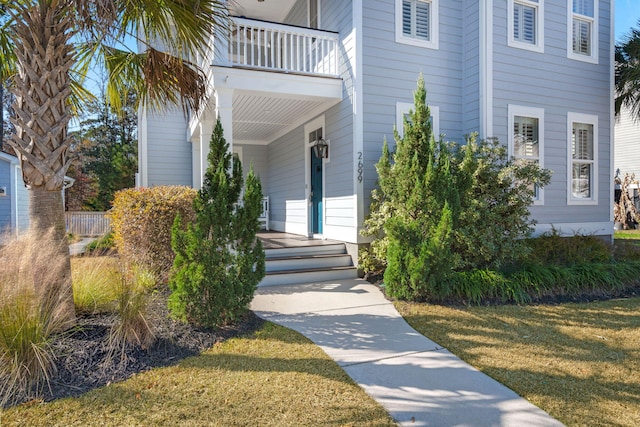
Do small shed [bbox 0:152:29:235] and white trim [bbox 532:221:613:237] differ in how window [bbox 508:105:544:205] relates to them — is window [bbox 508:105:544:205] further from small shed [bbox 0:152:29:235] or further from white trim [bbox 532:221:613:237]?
small shed [bbox 0:152:29:235]

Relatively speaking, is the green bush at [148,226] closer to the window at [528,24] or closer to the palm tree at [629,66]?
the window at [528,24]

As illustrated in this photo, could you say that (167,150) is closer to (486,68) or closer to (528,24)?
(486,68)

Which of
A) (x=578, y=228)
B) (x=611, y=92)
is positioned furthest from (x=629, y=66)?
(x=578, y=228)

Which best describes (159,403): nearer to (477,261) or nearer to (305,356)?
(305,356)

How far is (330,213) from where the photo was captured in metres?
8.27

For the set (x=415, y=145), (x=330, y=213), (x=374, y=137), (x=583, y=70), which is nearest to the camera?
(x=415, y=145)

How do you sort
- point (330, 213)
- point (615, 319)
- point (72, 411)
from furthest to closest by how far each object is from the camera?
point (330, 213), point (615, 319), point (72, 411)

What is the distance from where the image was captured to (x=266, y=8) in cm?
1057

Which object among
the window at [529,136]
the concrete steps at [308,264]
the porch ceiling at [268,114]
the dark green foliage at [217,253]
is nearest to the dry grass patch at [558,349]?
the concrete steps at [308,264]

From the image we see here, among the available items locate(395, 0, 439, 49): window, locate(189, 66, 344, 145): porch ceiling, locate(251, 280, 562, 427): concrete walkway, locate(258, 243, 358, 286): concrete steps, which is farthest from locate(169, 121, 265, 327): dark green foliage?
locate(395, 0, 439, 49): window

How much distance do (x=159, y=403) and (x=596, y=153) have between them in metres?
10.0

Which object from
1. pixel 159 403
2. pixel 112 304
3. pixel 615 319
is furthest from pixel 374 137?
pixel 159 403

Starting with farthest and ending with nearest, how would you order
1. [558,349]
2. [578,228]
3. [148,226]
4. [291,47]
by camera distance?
[578,228], [291,47], [148,226], [558,349]

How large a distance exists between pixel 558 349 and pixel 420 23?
646 centimetres
